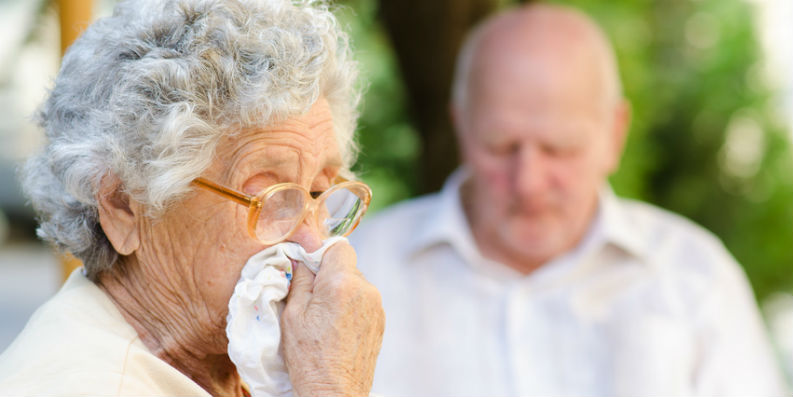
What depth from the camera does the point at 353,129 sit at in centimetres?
187

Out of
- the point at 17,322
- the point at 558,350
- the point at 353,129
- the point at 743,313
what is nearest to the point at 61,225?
the point at 353,129

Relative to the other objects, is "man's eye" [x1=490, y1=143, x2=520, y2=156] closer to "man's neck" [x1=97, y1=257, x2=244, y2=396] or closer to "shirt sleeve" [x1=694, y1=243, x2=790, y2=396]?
"shirt sleeve" [x1=694, y1=243, x2=790, y2=396]

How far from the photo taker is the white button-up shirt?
2969mm

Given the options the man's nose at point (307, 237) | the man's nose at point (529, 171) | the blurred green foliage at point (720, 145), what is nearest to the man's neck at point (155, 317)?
the man's nose at point (307, 237)

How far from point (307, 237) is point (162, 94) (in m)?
0.37

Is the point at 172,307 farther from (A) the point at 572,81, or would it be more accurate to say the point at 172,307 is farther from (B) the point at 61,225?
(A) the point at 572,81

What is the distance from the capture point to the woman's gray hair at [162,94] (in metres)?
1.44

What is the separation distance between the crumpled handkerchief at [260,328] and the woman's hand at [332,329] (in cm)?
2

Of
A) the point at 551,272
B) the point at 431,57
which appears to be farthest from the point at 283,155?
the point at 431,57

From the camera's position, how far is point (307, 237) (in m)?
1.58

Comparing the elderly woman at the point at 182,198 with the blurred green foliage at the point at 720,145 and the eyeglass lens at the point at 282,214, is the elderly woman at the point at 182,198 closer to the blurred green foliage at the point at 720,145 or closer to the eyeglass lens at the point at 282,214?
the eyeglass lens at the point at 282,214

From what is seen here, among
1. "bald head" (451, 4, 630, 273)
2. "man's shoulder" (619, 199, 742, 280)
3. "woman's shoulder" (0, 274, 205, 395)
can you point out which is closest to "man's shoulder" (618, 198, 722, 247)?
"man's shoulder" (619, 199, 742, 280)

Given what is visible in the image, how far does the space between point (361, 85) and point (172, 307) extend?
675 millimetres

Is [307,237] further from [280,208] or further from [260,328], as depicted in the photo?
[260,328]
